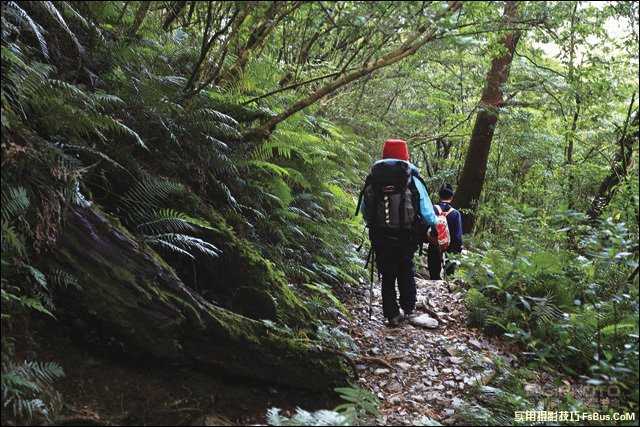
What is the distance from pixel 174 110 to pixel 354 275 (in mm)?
3865

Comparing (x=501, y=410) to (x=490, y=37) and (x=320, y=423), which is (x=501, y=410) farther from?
(x=490, y=37)

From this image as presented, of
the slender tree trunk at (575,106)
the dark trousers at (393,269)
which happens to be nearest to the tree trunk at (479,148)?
the slender tree trunk at (575,106)

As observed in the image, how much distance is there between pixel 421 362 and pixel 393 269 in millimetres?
1227

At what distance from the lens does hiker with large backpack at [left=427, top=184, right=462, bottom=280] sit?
7.79 meters

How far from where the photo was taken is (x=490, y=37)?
574 cm

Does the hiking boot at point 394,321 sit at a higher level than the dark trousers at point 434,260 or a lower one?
lower

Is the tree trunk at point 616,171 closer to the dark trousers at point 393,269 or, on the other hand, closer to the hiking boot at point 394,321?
the dark trousers at point 393,269

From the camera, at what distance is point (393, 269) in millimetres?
6051

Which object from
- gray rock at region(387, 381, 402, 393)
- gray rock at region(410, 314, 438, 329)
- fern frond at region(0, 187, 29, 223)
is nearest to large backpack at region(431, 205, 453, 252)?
gray rock at region(410, 314, 438, 329)

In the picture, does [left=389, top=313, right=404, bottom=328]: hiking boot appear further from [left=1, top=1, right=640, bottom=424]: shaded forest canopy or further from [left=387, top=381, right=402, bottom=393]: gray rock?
[left=387, top=381, right=402, bottom=393]: gray rock

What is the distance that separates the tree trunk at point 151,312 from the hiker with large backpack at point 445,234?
4.44 metres

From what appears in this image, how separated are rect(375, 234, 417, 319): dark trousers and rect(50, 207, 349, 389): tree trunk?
93.2 inches

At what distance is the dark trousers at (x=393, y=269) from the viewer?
19.5ft

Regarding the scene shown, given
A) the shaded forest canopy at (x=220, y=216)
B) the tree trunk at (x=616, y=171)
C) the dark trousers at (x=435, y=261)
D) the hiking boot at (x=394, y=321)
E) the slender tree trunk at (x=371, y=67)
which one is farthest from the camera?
the dark trousers at (x=435, y=261)
